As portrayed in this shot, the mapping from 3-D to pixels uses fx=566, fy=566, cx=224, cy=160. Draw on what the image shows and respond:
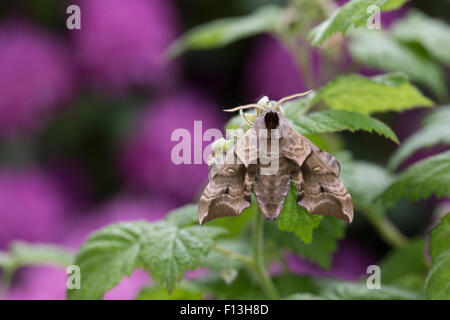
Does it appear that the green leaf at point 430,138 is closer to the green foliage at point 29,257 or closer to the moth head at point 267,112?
the moth head at point 267,112

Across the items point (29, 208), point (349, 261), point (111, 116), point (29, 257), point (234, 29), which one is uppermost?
point (111, 116)

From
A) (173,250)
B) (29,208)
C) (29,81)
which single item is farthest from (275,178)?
(29,81)

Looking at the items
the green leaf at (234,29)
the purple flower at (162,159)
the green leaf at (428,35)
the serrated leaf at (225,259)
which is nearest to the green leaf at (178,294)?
the serrated leaf at (225,259)

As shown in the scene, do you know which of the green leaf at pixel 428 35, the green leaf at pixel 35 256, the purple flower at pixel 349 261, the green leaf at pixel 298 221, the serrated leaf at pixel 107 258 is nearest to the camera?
the green leaf at pixel 298 221

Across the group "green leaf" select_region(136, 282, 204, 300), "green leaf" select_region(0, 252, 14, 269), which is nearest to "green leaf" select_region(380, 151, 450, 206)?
"green leaf" select_region(136, 282, 204, 300)

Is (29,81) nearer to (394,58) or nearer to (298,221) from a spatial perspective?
(394,58)

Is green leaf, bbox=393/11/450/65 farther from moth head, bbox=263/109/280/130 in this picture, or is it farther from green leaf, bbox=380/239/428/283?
moth head, bbox=263/109/280/130

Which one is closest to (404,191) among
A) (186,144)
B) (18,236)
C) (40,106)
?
(186,144)

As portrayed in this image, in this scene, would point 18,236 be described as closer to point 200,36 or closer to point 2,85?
point 2,85
